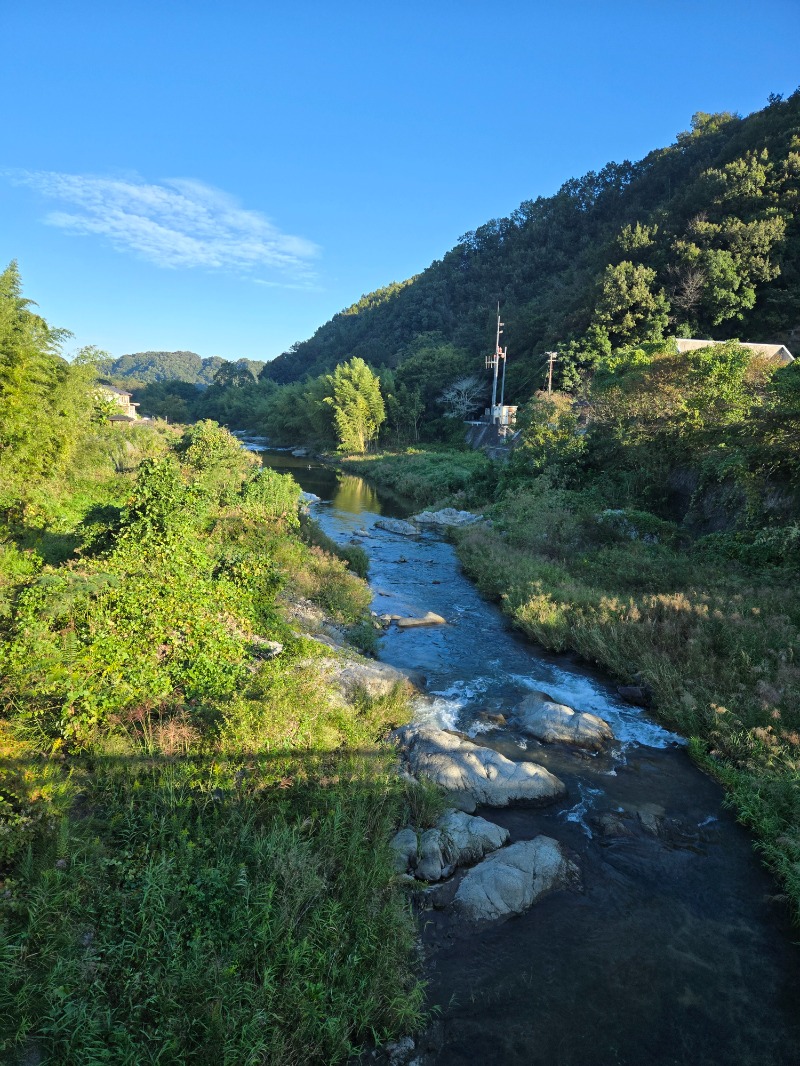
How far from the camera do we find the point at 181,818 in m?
6.00

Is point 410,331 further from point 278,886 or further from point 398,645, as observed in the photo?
point 278,886

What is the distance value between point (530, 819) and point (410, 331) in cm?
9921

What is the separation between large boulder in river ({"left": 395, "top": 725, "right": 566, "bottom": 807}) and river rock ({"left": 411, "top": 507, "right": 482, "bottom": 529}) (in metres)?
19.2

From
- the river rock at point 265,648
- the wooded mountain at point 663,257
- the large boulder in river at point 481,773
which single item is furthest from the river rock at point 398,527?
the wooded mountain at point 663,257

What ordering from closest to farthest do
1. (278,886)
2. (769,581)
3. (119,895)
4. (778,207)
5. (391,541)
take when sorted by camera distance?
1. (119,895)
2. (278,886)
3. (769,581)
4. (391,541)
5. (778,207)

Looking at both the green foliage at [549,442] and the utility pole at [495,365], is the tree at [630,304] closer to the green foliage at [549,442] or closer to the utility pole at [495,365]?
the utility pole at [495,365]

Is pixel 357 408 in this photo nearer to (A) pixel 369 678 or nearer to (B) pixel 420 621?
(B) pixel 420 621

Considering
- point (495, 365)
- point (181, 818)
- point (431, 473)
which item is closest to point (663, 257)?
point (495, 365)

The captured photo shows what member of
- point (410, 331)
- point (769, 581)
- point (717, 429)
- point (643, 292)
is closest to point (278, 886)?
point (769, 581)

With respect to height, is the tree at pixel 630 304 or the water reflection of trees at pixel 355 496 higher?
the tree at pixel 630 304

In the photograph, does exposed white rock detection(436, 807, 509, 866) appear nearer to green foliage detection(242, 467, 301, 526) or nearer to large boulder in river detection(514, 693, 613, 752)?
large boulder in river detection(514, 693, 613, 752)

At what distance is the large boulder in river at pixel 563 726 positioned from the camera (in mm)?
9391

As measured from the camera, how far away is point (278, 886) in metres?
5.46

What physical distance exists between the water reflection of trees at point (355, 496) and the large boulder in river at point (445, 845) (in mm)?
26074
